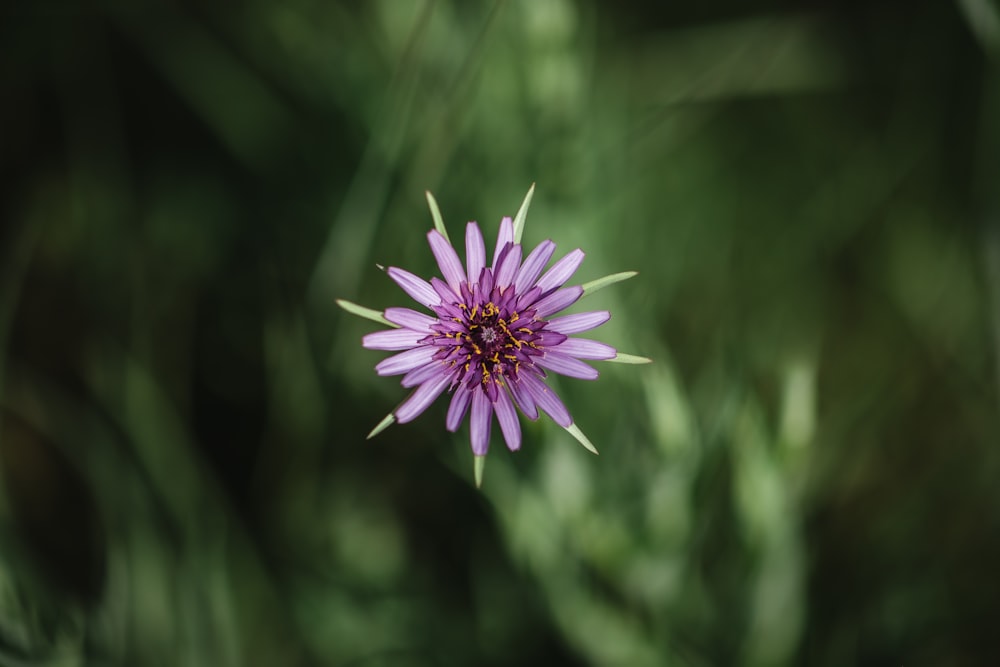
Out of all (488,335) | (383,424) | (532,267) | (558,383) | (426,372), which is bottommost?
(383,424)

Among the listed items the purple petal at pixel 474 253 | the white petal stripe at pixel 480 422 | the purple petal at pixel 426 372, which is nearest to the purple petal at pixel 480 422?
the white petal stripe at pixel 480 422

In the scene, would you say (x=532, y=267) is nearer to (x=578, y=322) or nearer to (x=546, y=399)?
(x=578, y=322)

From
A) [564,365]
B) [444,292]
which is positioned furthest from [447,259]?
[564,365]

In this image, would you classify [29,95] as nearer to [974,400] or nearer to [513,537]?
[513,537]

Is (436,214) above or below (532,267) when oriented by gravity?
below

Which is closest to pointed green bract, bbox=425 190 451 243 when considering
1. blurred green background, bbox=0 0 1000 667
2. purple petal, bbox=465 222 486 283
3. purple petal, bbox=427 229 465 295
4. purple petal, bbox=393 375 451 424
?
purple petal, bbox=427 229 465 295

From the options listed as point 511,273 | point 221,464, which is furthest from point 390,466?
point 511,273

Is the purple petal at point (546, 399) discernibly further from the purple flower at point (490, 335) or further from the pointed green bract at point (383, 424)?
the pointed green bract at point (383, 424)

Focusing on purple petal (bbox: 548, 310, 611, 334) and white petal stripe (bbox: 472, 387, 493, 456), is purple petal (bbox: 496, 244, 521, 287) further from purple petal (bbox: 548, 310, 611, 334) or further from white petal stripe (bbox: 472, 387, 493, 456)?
white petal stripe (bbox: 472, 387, 493, 456)
